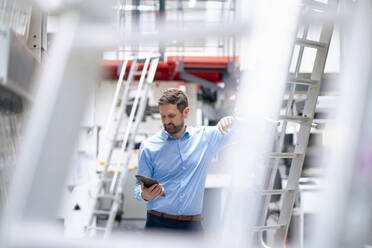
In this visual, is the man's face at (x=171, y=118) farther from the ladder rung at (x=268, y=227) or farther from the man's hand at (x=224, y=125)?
the ladder rung at (x=268, y=227)

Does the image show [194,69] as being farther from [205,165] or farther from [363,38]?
[363,38]

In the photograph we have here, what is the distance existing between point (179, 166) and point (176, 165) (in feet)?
0.07

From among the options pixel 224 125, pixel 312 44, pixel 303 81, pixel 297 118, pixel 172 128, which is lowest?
pixel 172 128

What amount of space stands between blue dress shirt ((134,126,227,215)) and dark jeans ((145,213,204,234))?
0.18ft

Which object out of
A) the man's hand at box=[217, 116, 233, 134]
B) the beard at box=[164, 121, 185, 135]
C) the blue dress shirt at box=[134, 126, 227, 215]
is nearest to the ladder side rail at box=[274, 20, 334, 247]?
the man's hand at box=[217, 116, 233, 134]

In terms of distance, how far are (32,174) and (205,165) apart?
7.45 ft

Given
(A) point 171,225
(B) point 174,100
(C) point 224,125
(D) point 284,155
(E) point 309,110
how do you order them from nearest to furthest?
(D) point 284,155
(E) point 309,110
(C) point 224,125
(A) point 171,225
(B) point 174,100

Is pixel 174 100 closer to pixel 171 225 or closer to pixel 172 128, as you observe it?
pixel 172 128

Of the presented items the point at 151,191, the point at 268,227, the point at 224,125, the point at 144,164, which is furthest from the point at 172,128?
the point at 268,227

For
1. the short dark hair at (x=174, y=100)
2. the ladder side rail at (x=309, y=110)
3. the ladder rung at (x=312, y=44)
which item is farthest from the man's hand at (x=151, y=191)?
the ladder rung at (x=312, y=44)

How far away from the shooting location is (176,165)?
9.27ft

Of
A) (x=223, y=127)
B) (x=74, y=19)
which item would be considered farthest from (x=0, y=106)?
(x=223, y=127)

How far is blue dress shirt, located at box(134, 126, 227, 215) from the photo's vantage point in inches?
109

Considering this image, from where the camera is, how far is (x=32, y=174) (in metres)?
0.64
